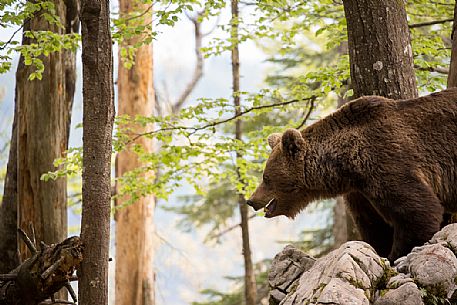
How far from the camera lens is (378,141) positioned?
189 inches

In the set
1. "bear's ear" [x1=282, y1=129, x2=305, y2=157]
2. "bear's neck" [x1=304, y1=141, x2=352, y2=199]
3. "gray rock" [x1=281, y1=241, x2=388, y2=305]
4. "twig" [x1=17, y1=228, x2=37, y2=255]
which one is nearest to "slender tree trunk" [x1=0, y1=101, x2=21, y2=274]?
"twig" [x1=17, y1=228, x2=37, y2=255]

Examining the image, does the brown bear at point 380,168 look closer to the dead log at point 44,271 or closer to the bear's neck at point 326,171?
the bear's neck at point 326,171

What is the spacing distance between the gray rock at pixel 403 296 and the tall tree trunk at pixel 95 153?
1870 mm

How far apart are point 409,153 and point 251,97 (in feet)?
13.2

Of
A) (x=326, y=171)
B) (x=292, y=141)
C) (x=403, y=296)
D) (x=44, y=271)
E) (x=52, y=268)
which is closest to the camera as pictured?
(x=403, y=296)

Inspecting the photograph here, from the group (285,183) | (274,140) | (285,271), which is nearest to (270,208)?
(285,183)

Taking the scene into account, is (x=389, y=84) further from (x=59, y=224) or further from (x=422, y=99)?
(x=59, y=224)

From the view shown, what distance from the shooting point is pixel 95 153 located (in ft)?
14.0

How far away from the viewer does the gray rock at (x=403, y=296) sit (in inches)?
138

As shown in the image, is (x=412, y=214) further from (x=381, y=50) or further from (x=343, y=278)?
(x=381, y=50)

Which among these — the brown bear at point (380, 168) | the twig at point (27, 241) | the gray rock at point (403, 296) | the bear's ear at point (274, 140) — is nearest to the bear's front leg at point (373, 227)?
the brown bear at point (380, 168)

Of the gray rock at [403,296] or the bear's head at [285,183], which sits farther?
the bear's head at [285,183]

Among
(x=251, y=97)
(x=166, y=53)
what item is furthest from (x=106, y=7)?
(x=166, y=53)

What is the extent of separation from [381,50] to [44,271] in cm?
331
